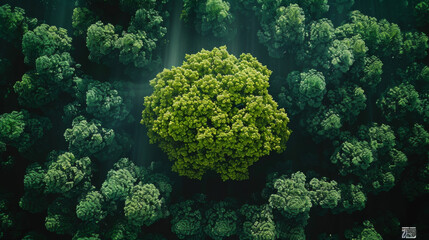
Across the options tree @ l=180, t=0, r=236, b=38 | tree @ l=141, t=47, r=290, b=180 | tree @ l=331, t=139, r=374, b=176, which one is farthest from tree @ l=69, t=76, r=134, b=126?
tree @ l=331, t=139, r=374, b=176

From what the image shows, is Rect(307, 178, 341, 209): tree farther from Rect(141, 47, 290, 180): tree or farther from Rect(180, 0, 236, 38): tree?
Rect(180, 0, 236, 38): tree

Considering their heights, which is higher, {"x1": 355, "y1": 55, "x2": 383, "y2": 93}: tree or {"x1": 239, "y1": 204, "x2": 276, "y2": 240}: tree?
→ {"x1": 355, "y1": 55, "x2": 383, "y2": 93}: tree

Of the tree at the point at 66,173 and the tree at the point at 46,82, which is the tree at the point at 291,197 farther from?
the tree at the point at 46,82

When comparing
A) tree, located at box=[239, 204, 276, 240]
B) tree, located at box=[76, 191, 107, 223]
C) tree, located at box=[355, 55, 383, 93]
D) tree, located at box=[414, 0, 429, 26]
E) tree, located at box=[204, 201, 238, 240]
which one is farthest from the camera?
tree, located at box=[414, 0, 429, 26]

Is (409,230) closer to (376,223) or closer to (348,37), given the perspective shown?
(376,223)

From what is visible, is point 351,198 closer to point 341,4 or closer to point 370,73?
point 370,73

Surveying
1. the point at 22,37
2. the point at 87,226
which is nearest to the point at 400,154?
the point at 87,226
